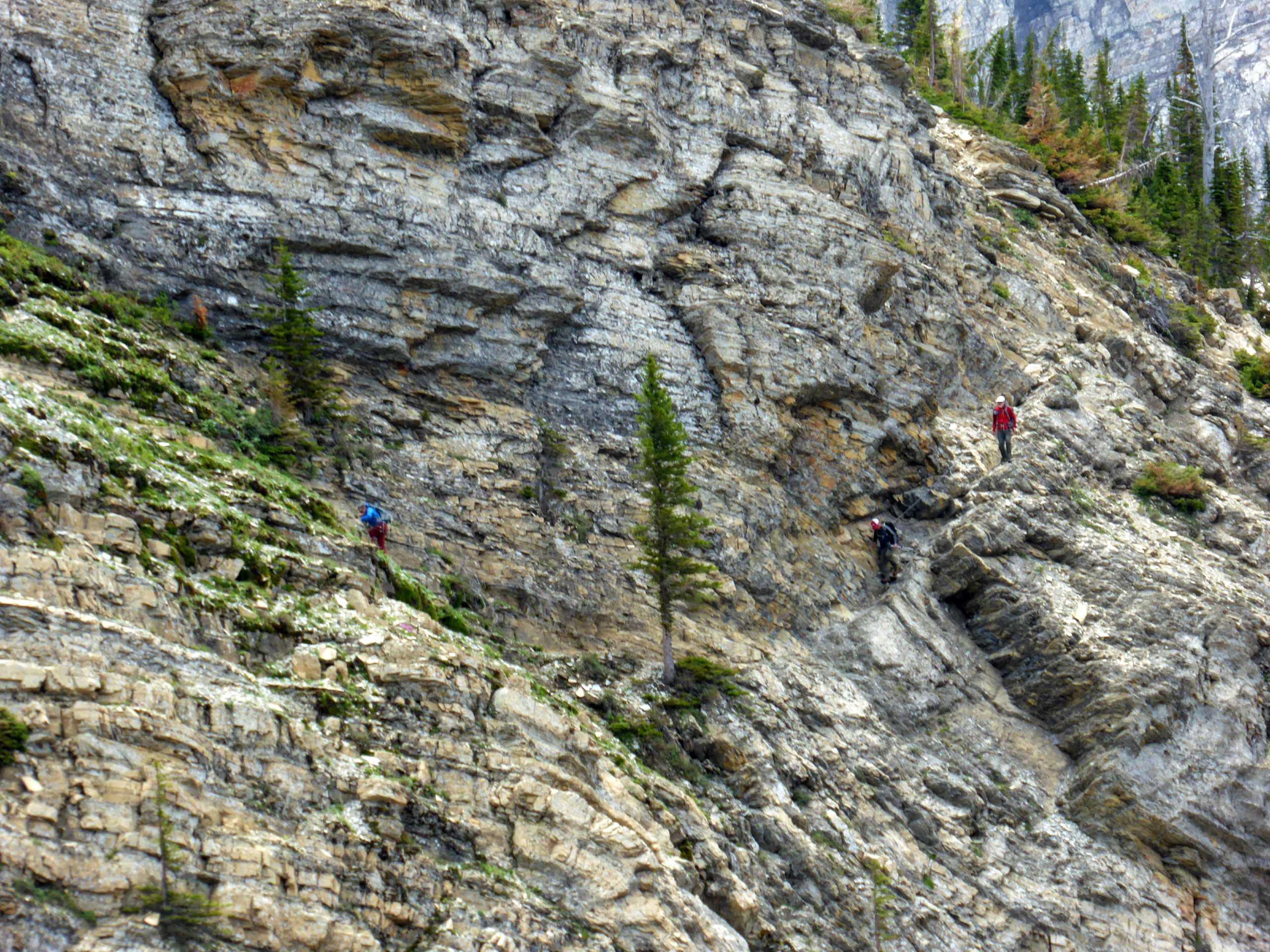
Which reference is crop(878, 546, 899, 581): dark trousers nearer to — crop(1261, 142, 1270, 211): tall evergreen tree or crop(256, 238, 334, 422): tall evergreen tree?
crop(256, 238, 334, 422): tall evergreen tree

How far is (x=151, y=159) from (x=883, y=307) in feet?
70.0

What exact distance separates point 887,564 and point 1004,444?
6233 millimetres

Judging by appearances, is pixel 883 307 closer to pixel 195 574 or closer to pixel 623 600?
pixel 623 600

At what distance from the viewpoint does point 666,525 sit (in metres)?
24.8

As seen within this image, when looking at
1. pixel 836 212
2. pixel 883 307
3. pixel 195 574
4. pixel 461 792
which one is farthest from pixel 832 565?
pixel 195 574

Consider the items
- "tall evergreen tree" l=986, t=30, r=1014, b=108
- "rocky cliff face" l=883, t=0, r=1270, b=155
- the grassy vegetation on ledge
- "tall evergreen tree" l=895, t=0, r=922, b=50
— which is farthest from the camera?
"rocky cliff face" l=883, t=0, r=1270, b=155

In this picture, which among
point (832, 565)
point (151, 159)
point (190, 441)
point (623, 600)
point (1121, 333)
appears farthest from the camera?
point (1121, 333)

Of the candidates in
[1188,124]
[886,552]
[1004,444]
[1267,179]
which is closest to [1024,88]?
[1188,124]

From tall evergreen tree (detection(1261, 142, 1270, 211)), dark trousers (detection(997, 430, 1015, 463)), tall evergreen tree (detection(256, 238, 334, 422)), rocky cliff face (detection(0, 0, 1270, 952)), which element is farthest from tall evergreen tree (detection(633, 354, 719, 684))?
tall evergreen tree (detection(1261, 142, 1270, 211))

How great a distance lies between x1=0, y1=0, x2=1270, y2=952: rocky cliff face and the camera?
15969 mm

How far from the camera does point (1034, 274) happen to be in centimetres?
4275

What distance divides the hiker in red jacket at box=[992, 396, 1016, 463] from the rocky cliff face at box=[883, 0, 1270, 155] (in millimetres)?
81906

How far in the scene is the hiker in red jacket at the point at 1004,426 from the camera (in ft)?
110

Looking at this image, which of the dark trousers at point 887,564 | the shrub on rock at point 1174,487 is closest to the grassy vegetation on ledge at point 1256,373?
the shrub on rock at point 1174,487
